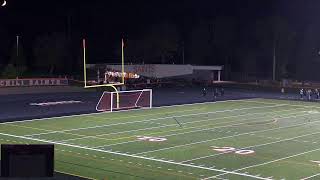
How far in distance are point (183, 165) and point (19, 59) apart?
58.6 meters

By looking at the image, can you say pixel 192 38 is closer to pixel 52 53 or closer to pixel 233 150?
pixel 52 53

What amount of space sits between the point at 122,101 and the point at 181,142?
20.2 metres

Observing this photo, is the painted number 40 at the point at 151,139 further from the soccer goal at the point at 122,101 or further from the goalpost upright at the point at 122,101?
the goalpost upright at the point at 122,101

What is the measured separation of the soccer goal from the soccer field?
206 cm

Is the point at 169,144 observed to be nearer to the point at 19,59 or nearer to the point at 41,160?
the point at 41,160

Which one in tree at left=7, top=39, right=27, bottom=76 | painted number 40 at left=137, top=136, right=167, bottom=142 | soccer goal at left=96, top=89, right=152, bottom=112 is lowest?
painted number 40 at left=137, top=136, right=167, bottom=142

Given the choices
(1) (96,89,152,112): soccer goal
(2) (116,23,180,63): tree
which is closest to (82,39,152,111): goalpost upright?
(1) (96,89,152,112): soccer goal

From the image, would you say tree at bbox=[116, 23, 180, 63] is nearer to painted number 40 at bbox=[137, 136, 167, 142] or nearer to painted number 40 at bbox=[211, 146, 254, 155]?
painted number 40 at bbox=[137, 136, 167, 142]

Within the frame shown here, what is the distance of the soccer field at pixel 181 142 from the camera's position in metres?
18.6

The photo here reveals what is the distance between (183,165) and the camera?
19406 millimetres

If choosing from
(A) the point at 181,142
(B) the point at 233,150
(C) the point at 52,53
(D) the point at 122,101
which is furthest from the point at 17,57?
(B) the point at 233,150

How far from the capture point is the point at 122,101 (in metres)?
44.6

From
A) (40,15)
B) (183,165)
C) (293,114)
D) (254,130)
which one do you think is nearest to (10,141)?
(183,165)

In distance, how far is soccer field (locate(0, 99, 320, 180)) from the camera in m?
18.6
